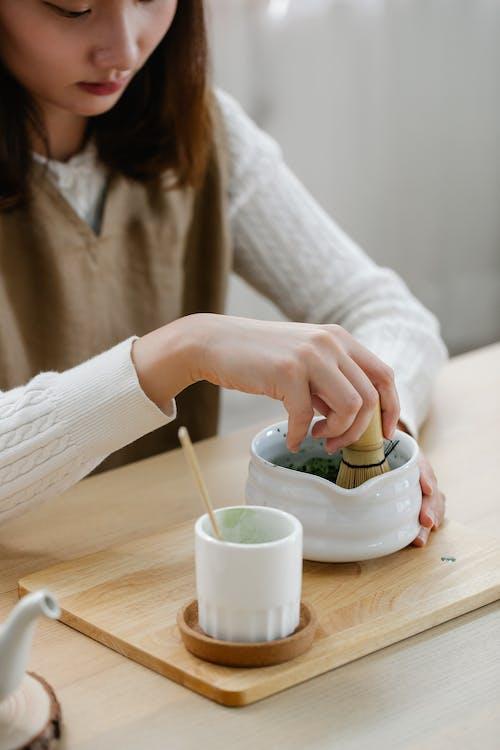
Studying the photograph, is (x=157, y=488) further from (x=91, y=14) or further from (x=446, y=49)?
(x=446, y=49)

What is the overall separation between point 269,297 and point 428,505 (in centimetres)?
71

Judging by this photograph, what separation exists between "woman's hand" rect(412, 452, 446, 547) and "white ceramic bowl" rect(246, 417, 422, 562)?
0.04m

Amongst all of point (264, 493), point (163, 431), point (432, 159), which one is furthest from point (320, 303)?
point (432, 159)

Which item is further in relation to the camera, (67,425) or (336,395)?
(67,425)

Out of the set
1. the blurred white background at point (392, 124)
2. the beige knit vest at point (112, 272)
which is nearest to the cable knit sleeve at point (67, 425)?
the beige knit vest at point (112, 272)

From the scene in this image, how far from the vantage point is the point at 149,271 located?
1.62 meters

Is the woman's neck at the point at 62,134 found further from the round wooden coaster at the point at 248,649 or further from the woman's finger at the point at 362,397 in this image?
the round wooden coaster at the point at 248,649

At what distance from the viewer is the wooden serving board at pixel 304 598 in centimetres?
86

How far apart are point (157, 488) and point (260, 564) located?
0.45 meters

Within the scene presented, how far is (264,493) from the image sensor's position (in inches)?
40.8

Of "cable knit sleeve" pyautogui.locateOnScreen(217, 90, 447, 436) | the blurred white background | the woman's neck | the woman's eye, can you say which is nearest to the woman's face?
the woman's eye

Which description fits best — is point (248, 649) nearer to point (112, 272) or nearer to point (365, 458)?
point (365, 458)

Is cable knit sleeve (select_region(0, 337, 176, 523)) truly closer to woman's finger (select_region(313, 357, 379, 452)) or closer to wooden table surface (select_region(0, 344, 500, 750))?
wooden table surface (select_region(0, 344, 500, 750))

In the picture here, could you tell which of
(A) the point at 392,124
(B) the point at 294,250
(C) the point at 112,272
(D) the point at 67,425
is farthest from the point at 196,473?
(A) the point at 392,124
